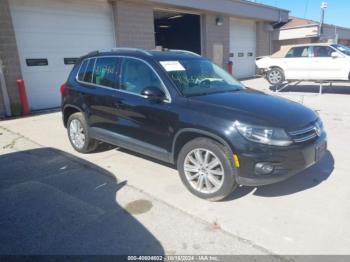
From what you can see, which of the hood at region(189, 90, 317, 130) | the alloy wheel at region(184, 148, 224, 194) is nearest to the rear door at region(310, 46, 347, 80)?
the hood at region(189, 90, 317, 130)

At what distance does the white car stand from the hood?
890 cm

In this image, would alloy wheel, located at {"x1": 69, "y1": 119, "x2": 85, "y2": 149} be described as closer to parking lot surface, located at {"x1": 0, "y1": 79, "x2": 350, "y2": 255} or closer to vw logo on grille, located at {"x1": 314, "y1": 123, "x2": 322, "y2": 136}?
parking lot surface, located at {"x1": 0, "y1": 79, "x2": 350, "y2": 255}

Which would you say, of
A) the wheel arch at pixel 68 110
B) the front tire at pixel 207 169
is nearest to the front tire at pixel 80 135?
the wheel arch at pixel 68 110

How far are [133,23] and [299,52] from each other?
6.96 m

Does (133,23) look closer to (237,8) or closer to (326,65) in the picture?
(237,8)

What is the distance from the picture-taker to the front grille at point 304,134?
126 inches

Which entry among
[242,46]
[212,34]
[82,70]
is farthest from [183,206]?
[242,46]

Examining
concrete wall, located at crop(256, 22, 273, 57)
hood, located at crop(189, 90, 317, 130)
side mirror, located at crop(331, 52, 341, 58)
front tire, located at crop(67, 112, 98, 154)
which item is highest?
concrete wall, located at crop(256, 22, 273, 57)

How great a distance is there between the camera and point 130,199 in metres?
3.61

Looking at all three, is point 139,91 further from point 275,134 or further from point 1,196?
point 1,196

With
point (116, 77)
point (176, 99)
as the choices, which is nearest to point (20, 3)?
point (116, 77)

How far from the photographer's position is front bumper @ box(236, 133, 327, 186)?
306cm

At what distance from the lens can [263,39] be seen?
20125mm

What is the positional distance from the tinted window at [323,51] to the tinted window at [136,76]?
992cm
